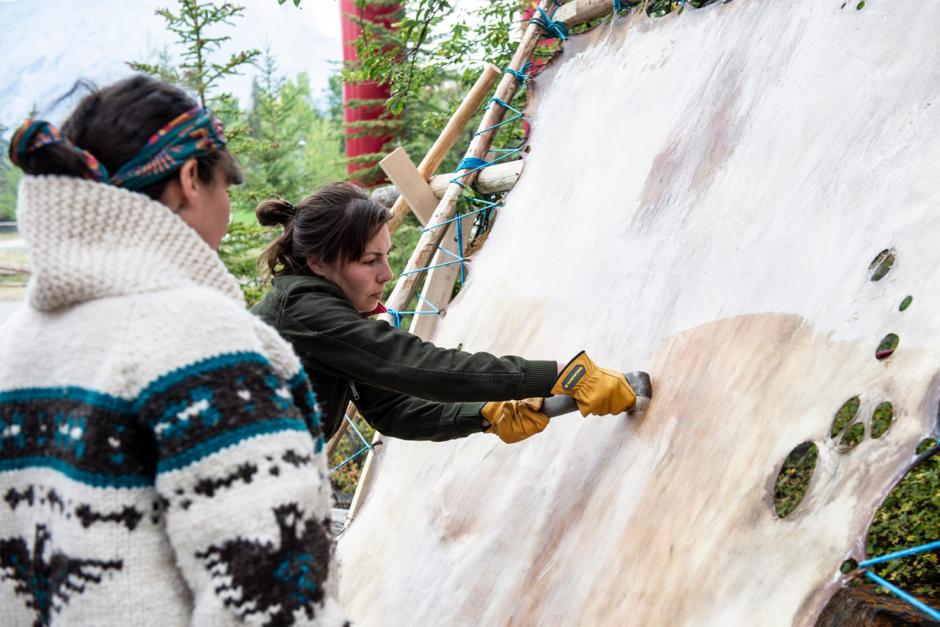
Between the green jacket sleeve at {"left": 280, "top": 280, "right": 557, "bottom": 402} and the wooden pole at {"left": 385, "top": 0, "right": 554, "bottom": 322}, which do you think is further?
the wooden pole at {"left": 385, "top": 0, "right": 554, "bottom": 322}

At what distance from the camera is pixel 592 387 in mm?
1924

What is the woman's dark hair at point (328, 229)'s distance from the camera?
6.86 feet

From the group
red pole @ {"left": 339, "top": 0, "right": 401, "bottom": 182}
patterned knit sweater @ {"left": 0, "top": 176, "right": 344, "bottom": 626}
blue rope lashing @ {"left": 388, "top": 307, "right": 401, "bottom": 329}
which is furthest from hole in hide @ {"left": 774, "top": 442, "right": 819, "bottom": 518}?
red pole @ {"left": 339, "top": 0, "right": 401, "bottom": 182}

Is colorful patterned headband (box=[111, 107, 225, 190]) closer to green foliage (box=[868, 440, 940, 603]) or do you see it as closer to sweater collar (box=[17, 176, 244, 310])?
sweater collar (box=[17, 176, 244, 310])

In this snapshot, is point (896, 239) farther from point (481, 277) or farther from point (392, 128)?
point (392, 128)

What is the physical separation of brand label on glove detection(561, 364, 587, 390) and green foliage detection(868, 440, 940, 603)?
0.86 meters

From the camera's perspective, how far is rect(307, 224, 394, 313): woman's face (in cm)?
212

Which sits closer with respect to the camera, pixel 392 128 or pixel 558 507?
pixel 558 507

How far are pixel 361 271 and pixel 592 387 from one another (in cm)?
62

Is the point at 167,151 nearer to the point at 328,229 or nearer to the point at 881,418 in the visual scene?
the point at 328,229

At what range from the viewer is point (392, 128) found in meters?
10.0

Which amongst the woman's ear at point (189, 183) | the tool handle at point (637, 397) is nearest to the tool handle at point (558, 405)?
the tool handle at point (637, 397)

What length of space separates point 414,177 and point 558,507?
6.09ft

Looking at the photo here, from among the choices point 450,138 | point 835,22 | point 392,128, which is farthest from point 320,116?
point 835,22
